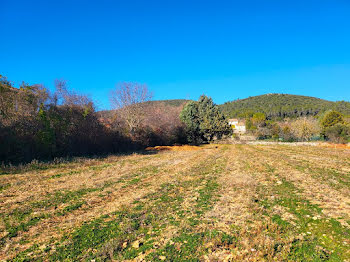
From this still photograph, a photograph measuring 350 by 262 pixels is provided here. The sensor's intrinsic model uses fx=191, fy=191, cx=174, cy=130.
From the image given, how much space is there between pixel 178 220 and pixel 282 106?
97737 millimetres

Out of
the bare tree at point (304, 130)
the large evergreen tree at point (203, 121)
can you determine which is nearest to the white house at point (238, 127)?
the bare tree at point (304, 130)

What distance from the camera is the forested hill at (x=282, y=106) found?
73.6 metres

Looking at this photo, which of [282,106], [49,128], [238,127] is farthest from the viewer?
[282,106]

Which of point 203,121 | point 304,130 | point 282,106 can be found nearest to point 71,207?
point 203,121

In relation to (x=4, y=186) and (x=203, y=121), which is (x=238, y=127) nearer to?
(x=203, y=121)

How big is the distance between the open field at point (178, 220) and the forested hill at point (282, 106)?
62841mm

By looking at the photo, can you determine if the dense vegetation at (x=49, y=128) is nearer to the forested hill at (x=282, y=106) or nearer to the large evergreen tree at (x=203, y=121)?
the large evergreen tree at (x=203, y=121)

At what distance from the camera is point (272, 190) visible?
5691 millimetres

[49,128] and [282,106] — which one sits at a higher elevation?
[282,106]

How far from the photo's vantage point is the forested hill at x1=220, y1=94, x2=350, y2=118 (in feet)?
242

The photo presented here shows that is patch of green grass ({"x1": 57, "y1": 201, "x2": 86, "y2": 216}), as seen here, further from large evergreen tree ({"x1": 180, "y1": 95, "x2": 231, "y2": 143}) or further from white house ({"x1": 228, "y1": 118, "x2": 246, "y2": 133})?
white house ({"x1": 228, "y1": 118, "x2": 246, "y2": 133})

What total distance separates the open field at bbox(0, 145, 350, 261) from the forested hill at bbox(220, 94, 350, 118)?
62.8 meters

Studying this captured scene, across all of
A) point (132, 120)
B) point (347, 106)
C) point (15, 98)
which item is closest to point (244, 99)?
point (347, 106)

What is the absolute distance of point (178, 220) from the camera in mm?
3873
